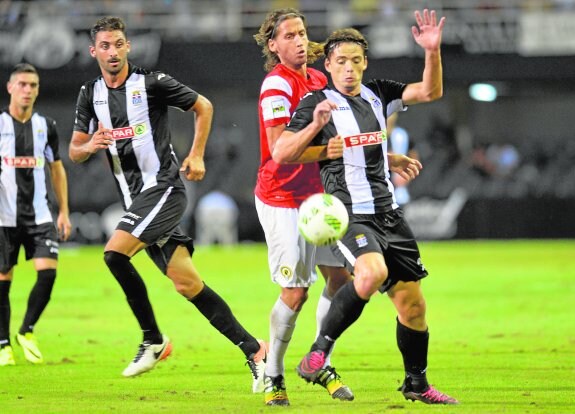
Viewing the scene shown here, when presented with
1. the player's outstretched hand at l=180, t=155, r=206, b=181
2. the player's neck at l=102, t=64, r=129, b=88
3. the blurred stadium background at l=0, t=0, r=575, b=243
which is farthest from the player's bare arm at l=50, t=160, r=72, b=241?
the blurred stadium background at l=0, t=0, r=575, b=243

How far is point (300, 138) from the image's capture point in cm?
654

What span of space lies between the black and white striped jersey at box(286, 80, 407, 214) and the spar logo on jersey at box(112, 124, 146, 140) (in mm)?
1483

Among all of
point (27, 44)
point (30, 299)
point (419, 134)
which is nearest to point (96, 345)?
point (30, 299)

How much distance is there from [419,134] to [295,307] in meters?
20.7

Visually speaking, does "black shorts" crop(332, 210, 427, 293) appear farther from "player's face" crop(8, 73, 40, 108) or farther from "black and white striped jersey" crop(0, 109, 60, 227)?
"player's face" crop(8, 73, 40, 108)

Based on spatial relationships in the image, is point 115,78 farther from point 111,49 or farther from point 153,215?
point 153,215

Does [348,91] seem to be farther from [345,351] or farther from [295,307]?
[345,351]

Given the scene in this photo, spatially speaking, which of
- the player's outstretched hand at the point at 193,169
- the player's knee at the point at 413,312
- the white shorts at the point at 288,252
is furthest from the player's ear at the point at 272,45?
the player's knee at the point at 413,312

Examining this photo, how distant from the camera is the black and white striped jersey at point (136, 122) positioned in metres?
7.80

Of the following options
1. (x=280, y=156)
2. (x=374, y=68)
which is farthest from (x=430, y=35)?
(x=374, y=68)

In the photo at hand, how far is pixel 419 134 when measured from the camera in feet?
89.8

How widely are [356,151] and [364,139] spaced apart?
0.09 meters

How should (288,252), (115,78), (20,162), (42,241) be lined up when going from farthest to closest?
1. (20,162)
2. (42,241)
3. (115,78)
4. (288,252)

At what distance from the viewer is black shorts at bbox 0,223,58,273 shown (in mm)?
9695
